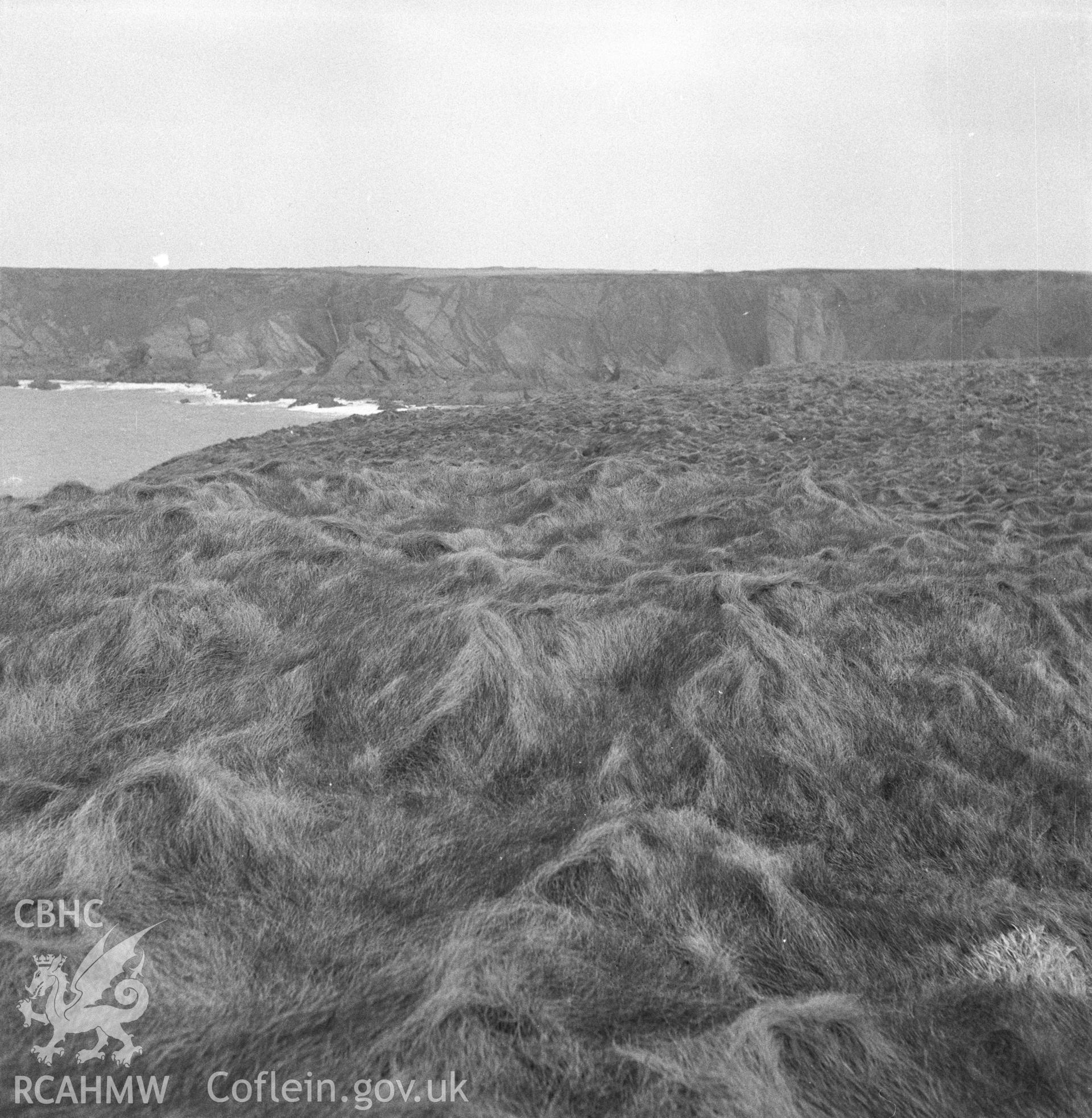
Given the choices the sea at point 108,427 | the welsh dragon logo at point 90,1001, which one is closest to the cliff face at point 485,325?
the sea at point 108,427

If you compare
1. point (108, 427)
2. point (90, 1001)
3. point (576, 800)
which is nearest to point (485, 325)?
point (108, 427)

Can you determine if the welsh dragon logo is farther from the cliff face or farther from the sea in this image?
the cliff face

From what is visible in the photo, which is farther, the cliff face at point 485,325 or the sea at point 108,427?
the cliff face at point 485,325

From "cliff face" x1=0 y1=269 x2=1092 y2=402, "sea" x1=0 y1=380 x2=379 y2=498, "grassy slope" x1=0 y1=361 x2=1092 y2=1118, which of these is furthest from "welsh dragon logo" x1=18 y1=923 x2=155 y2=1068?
"cliff face" x1=0 y1=269 x2=1092 y2=402

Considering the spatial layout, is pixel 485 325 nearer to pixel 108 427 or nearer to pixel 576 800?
pixel 108 427

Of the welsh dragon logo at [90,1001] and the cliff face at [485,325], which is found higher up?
the cliff face at [485,325]

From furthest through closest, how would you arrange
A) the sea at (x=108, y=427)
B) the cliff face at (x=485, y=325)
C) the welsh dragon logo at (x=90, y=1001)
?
the cliff face at (x=485, y=325) < the sea at (x=108, y=427) < the welsh dragon logo at (x=90, y=1001)

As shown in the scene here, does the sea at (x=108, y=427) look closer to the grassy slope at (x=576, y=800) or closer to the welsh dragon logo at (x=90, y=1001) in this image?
the grassy slope at (x=576, y=800)
